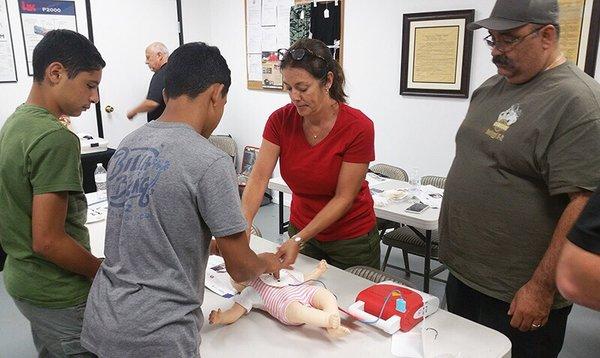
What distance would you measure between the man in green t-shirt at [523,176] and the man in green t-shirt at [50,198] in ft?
3.86

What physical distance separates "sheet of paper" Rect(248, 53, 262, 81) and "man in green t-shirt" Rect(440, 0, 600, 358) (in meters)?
3.82

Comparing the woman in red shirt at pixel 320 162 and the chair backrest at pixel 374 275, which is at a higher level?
the woman in red shirt at pixel 320 162

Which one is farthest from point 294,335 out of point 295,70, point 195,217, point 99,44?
point 99,44

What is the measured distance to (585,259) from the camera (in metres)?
0.78

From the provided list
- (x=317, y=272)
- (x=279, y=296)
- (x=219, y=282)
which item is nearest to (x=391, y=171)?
(x=317, y=272)

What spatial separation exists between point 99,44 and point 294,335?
4.45 m

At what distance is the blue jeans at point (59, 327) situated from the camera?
1346 millimetres

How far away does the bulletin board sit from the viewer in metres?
4.32

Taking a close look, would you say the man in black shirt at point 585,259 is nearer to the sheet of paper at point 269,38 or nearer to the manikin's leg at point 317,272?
the manikin's leg at point 317,272

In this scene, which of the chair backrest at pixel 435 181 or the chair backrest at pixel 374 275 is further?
the chair backrest at pixel 435 181

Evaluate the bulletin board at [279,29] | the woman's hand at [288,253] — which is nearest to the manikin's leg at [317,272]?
the woman's hand at [288,253]

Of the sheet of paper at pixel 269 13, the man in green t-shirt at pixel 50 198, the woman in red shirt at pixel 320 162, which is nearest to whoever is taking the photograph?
the man in green t-shirt at pixel 50 198

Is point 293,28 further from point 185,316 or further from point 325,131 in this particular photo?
point 185,316

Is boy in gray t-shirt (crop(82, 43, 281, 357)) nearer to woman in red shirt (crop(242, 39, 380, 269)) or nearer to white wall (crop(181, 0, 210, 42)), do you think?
woman in red shirt (crop(242, 39, 380, 269))
